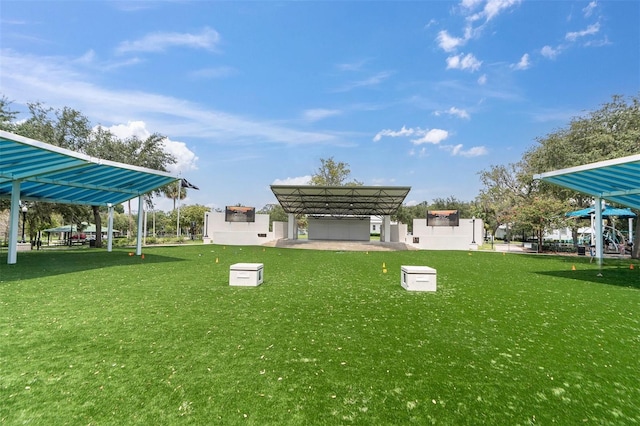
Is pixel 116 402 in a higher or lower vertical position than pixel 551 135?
lower

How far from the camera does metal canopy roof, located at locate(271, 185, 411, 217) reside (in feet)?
104

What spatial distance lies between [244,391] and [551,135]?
37012 millimetres

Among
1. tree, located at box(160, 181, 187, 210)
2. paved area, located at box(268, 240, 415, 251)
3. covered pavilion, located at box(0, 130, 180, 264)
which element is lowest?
paved area, located at box(268, 240, 415, 251)

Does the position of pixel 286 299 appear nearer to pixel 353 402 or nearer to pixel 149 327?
pixel 149 327

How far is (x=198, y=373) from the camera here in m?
4.17

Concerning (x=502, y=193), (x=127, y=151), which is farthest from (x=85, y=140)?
(x=502, y=193)

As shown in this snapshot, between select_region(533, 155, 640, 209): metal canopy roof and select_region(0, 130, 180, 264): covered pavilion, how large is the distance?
704 inches

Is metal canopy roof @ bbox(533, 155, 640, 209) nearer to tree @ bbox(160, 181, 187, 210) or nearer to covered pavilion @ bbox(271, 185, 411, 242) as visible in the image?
covered pavilion @ bbox(271, 185, 411, 242)

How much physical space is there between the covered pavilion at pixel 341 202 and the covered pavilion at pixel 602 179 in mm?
16013

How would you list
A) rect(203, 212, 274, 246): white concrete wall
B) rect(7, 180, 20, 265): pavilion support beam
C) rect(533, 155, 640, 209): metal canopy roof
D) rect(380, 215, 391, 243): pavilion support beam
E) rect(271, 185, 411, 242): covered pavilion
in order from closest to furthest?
rect(533, 155, 640, 209): metal canopy roof < rect(7, 180, 20, 265): pavilion support beam < rect(271, 185, 411, 242): covered pavilion < rect(203, 212, 274, 246): white concrete wall < rect(380, 215, 391, 243): pavilion support beam

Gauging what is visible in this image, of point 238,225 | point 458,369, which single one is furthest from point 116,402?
point 238,225

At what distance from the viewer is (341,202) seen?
3722cm

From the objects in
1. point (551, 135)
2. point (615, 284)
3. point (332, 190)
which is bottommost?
point (615, 284)

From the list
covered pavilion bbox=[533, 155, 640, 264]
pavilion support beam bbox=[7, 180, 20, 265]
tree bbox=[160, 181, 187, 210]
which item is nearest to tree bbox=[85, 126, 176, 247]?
pavilion support beam bbox=[7, 180, 20, 265]
